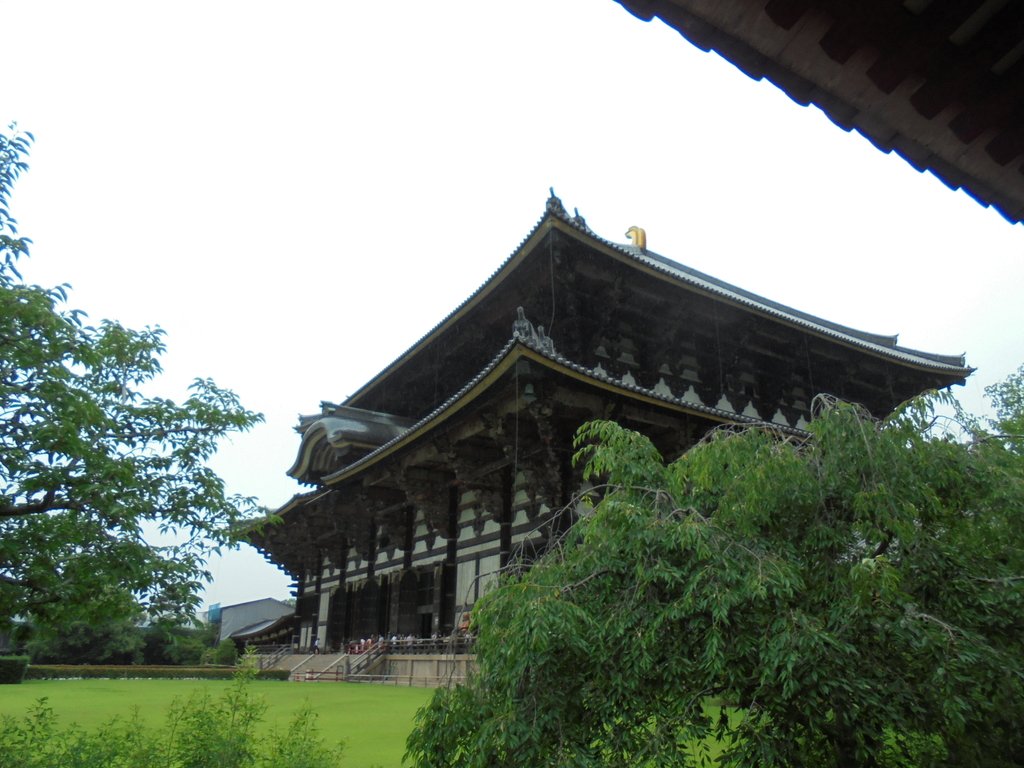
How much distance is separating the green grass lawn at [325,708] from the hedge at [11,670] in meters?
5.96

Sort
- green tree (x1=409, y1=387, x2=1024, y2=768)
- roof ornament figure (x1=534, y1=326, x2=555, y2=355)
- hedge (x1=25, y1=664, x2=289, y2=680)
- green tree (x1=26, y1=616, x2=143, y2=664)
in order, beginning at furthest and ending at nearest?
green tree (x1=26, y1=616, x2=143, y2=664) < hedge (x1=25, y1=664, x2=289, y2=680) < roof ornament figure (x1=534, y1=326, x2=555, y2=355) < green tree (x1=409, y1=387, x2=1024, y2=768)

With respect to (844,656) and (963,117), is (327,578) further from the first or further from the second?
(963,117)

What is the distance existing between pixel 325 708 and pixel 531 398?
5999mm

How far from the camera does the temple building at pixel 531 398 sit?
1373 centimetres

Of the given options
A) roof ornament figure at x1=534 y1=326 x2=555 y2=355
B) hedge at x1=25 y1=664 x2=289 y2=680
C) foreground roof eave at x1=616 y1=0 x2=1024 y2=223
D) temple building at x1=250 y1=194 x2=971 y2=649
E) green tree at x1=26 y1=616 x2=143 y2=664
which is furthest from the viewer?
Answer: green tree at x1=26 y1=616 x2=143 y2=664

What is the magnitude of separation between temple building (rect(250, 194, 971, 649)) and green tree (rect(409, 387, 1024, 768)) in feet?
20.9

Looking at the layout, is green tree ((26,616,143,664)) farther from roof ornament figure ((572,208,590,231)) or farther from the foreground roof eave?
the foreground roof eave

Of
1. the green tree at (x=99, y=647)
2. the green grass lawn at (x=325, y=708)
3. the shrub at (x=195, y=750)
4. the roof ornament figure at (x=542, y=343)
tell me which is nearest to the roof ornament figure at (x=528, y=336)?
the roof ornament figure at (x=542, y=343)

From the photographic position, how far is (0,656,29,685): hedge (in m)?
23.3

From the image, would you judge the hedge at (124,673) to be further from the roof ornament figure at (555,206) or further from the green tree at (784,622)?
the green tree at (784,622)

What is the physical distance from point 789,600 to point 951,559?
3.86 ft

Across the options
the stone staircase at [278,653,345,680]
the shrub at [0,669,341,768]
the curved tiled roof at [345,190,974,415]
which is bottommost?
the stone staircase at [278,653,345,680]

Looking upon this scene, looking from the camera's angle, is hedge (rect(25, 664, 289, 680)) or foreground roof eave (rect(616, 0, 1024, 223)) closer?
foreground roof eave (rect(616, 0, 1024, 223))

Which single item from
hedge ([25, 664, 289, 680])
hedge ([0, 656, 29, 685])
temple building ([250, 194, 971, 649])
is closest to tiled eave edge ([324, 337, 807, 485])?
temple building ([250, 194, 971, 649])
